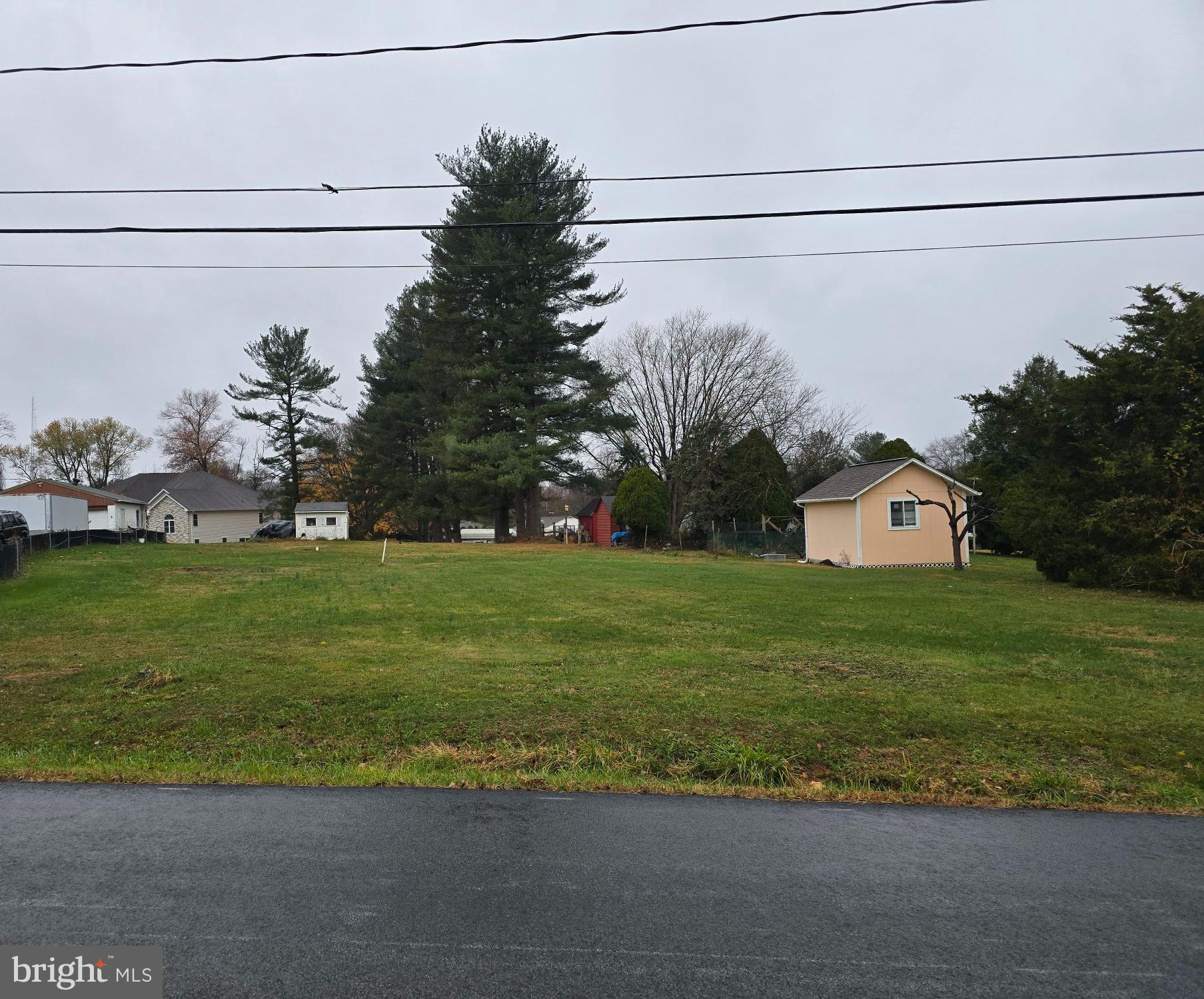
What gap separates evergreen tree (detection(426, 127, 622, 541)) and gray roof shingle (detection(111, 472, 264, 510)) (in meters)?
20.5

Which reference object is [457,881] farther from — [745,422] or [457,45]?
[745,422]

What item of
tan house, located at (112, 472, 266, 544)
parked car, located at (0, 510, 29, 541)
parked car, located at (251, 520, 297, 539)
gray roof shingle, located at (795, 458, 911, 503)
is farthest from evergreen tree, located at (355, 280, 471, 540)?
gray roof shingle, located at (795, 458, 911, 503)

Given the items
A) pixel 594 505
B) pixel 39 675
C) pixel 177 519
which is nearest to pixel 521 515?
pixel 594 505

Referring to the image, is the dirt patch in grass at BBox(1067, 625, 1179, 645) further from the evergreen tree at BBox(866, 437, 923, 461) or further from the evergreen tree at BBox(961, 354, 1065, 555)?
the evergreen tree at BBox(866, 437, 923, 461)

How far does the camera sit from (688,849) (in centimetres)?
408

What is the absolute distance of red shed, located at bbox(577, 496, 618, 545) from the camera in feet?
152

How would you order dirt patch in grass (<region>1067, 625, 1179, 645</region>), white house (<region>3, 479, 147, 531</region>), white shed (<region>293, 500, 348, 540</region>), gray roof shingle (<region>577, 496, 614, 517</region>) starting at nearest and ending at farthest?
dirt patch in grass (<region>1067, 625, 1179, 645</region>) → white house (<region>3, 479, 147, 531</region>) → gray roof shingle (<region>577, 496, 614, 517</region>) → white shed (<region>293, 500, 348, 540</region>)

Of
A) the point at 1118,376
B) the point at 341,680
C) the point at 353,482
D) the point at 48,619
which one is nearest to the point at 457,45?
the point at 341,680

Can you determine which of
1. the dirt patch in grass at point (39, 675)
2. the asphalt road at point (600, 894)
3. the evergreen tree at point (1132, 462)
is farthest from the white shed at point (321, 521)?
the asphalt road at point (600, 894)

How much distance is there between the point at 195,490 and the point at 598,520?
2645cm

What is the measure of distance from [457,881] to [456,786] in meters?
1.45

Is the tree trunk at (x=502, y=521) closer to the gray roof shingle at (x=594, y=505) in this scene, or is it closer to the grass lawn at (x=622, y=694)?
the gray roof shingle at (x=594, y=505)

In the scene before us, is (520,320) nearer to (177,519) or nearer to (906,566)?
(906,566)

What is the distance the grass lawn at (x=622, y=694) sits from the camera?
5.42 metres
